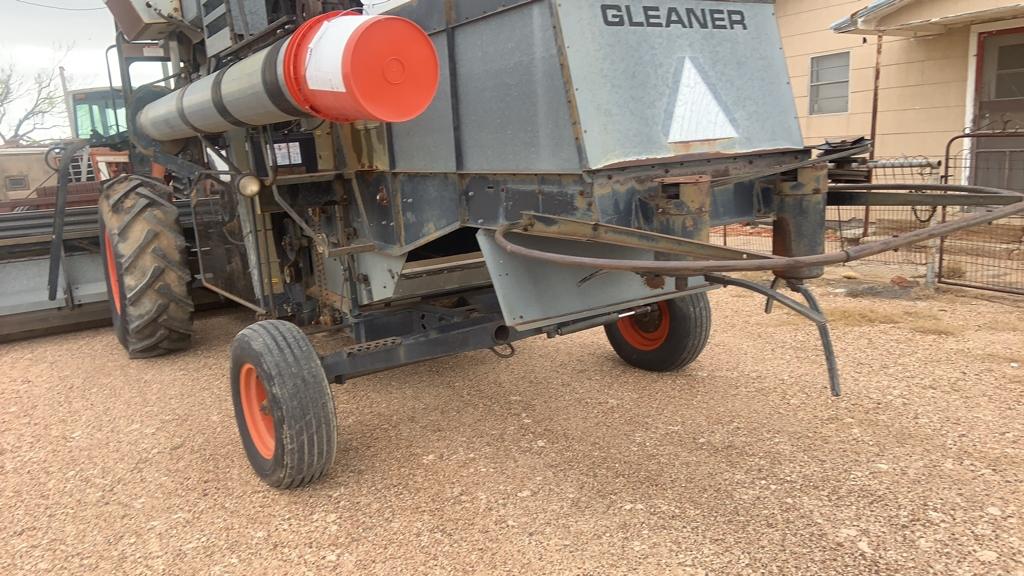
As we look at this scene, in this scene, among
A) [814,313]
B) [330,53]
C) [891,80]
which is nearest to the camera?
[814,313]

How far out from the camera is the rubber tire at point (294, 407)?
3385 mm

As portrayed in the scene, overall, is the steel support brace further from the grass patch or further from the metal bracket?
the grass patch

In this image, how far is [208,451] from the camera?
4094 mm

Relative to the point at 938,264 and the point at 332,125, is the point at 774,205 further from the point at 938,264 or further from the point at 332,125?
the point at 938,264

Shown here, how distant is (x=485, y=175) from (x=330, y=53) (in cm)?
79

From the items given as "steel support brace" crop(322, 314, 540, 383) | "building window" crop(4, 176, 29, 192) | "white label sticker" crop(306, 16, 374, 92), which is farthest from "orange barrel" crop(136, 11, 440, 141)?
"building window" crop(4, 176, 29, 192)

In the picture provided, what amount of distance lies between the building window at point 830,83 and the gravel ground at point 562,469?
6419mm

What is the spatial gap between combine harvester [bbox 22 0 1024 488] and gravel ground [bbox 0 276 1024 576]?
44cm

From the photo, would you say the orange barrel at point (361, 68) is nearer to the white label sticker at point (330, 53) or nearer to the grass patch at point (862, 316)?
the white label sticker at point (330, 53)

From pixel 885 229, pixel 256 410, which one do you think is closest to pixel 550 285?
pixel 256 410

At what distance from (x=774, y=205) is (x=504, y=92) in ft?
3.98

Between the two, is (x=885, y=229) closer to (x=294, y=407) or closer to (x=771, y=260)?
(x=771, y=260)

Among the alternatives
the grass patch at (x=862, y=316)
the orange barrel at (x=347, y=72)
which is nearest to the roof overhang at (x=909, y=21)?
the grass patch at (x=862, y=316)

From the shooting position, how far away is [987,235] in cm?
852
